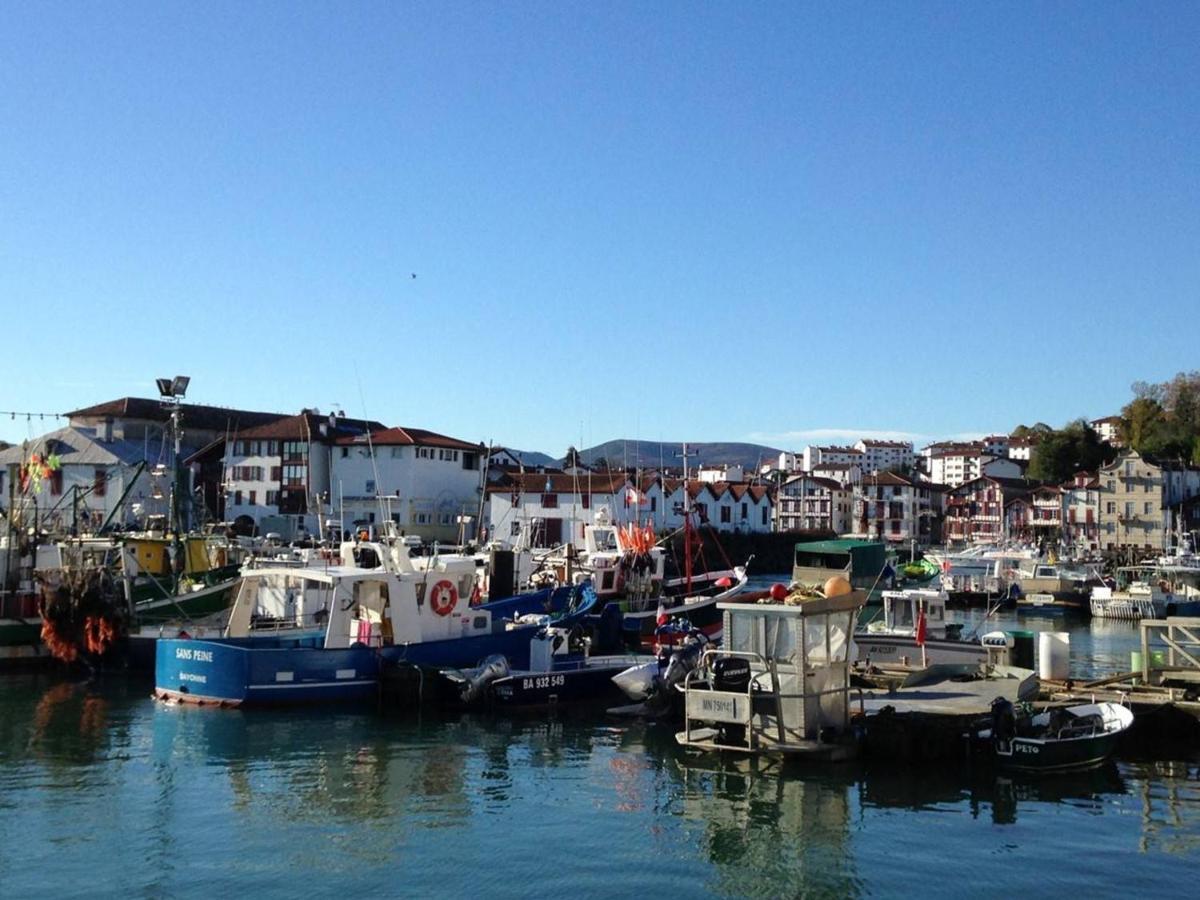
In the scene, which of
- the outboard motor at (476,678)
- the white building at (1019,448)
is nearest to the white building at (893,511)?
the white building at (1019,448)

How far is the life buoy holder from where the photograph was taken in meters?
27.4

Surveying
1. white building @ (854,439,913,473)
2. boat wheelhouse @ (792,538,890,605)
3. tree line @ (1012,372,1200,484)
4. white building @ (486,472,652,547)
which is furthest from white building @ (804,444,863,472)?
boat wheelhouse @ (792,538,890,605)

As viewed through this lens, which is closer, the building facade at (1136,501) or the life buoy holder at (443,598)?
Answer: the life buoy holder at (443,598)

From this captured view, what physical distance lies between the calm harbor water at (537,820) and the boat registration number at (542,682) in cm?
236

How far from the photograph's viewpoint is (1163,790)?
1847 cm

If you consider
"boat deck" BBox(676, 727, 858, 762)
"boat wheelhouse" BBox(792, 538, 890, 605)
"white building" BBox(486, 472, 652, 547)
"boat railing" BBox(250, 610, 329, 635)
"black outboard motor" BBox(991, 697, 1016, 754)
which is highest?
"white building" BBox(486, 472, 652, 547)

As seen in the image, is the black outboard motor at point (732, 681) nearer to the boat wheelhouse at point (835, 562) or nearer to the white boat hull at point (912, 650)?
the white boat hull at point (912, 650)

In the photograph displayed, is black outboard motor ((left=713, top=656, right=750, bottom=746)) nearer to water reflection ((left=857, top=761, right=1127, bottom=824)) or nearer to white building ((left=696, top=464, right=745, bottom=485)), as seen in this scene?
water reflection ((left=857, top=761, right=1127, bottom=824))

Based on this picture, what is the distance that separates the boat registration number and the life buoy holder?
342 centimetres

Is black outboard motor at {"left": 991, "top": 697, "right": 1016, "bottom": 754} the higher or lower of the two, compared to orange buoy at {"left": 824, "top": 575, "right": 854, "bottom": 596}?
lower

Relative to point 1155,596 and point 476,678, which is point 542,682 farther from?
point 1155,596

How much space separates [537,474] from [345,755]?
61.4 metres

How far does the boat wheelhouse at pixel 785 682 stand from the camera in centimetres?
1878

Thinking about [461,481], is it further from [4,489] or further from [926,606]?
[926,606]
